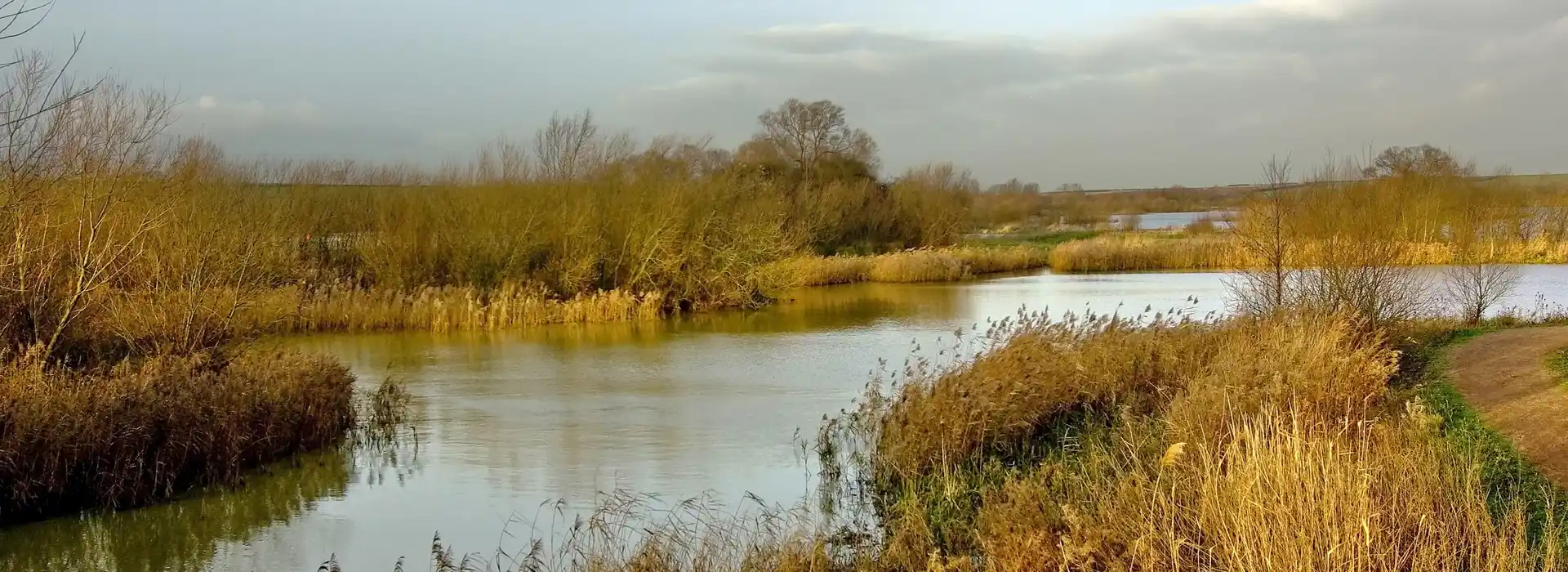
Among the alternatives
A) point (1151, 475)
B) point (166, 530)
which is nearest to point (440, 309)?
point (166, 530)

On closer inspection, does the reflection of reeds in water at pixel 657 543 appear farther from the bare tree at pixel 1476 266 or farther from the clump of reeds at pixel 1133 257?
the clump of reeds at pixel 1133 257

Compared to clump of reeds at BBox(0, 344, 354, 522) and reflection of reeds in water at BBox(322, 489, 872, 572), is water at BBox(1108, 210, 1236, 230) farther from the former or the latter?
clump of reeds at BBox(0, 344, 354, 522)

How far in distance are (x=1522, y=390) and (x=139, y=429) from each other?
9.42 meters

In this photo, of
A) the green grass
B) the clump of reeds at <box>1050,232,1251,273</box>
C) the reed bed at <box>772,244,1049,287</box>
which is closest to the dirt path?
the green grass

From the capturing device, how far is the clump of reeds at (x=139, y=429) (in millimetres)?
6648

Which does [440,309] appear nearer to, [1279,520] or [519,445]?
[519,445]

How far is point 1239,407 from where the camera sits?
6305 mm

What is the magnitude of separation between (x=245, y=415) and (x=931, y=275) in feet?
73.7

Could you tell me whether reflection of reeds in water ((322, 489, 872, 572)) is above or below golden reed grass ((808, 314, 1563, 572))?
below

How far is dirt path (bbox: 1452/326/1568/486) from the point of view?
6.43 meters

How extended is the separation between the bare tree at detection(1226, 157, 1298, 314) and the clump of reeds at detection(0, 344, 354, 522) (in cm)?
960

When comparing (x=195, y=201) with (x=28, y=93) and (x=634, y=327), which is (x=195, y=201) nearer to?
(x=28, y=93)

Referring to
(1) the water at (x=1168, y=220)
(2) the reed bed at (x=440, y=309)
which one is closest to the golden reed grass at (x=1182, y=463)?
(2) the reed bed at (x=440, y=309)

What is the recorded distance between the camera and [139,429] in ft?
22.8
